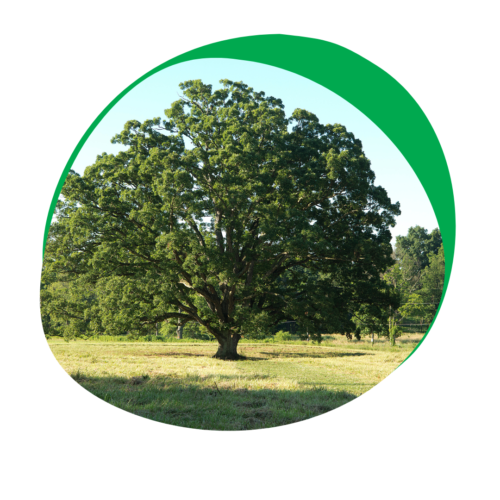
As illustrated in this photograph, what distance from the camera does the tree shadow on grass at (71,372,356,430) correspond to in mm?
4578

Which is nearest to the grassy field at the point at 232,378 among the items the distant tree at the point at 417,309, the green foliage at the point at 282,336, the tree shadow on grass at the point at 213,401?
the tree shadow on grass at the point at 213,401

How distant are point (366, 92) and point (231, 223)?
218 cm

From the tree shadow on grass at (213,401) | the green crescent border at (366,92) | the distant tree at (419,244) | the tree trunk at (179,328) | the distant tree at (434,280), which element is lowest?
the tree shadow on grass at (213,401)

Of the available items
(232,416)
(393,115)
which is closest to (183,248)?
(232,416)

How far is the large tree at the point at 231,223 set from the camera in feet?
17.6

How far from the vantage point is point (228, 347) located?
18.2ft

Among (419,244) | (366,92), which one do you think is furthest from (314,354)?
(366,92)

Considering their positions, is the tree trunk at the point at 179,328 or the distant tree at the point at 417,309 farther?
the tree trunk at the point at 179,328

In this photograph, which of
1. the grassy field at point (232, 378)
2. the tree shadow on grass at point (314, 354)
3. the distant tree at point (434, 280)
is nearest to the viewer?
the grassy field at point (232, 378)

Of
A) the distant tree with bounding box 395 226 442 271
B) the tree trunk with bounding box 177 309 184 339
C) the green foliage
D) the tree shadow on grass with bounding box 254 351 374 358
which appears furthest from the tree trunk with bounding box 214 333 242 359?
the distant tree with bounding box 395 226 442 271

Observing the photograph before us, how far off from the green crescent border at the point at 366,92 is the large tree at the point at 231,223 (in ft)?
1.68

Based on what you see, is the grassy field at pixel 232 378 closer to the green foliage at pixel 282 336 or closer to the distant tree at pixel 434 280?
the green foliage at pixel 282 336

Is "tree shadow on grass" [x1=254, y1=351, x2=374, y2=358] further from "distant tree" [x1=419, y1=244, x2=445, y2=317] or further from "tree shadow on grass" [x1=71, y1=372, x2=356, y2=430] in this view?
"distant tree" [x1=419, y1=244, x2=445, y2=317]
